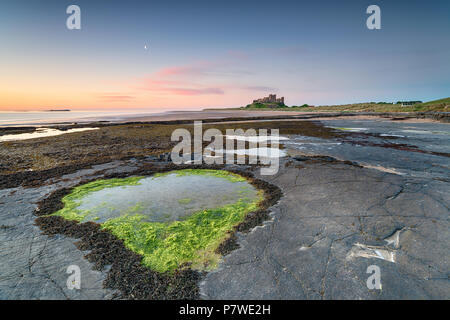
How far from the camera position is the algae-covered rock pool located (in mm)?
4395

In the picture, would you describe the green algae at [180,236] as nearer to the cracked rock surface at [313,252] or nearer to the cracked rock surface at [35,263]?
the cracked rock surface at [313,252]

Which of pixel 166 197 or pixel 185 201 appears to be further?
pixel 166 197

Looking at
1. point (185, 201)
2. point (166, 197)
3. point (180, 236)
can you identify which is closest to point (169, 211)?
point (185, 201)

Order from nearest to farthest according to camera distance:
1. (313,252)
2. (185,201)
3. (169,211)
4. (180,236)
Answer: (313,252), (180,236), (169,211), (185,201)

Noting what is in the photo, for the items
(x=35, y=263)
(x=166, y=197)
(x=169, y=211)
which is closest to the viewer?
(x=35, y=263)

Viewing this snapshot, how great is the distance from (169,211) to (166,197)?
40.4 inches

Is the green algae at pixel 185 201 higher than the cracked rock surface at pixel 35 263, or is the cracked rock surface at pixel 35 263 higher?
the green algae at pixel 185 201

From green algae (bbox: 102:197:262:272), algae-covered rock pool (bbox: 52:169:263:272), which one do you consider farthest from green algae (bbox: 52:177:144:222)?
green algae (bbox: 102:197:262:272)

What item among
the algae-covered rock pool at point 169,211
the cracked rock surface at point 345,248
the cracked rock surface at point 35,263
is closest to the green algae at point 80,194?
the algae-covered rock pool at point 169,211

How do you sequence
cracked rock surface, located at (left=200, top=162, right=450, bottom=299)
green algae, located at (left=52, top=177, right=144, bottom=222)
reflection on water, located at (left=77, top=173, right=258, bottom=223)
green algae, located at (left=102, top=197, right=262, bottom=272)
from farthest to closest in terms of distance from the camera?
reflection on water, located at (left=77, top=173, right=258, bottom=223) < green algae, located at (left=52, top=177, right=144, bottom=222) < green algae, located at (left=102, top=197, right=262, bottom=272) < cracked rock surface, located at (left=200, top=162, right=450, bottom=299)

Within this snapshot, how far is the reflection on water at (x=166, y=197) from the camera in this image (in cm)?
603

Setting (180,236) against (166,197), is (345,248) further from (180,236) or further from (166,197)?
(166,197)

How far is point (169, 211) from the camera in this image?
6.07 metres

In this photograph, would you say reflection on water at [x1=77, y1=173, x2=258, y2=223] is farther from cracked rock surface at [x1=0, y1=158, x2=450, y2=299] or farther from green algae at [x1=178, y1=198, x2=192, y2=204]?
cracked rock surface at [x1=0, y1=158, x2=450, y2=299]
